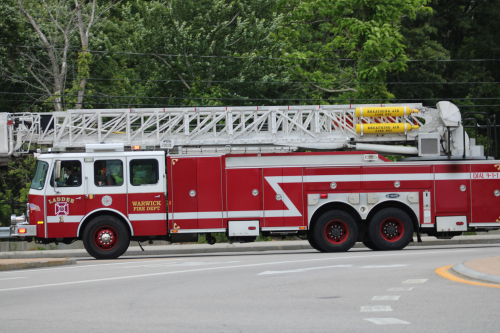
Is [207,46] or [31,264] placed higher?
[207,46]

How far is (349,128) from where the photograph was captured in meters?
17.3

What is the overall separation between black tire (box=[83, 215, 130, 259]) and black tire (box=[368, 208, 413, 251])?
6.05 m

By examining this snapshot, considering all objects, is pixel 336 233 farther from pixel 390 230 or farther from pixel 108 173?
pixel 108 173

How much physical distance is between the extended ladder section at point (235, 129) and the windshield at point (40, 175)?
56 cm

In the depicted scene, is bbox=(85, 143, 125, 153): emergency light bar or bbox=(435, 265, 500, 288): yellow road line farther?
bbox=(85, 143, 125, 153): emergency light bar

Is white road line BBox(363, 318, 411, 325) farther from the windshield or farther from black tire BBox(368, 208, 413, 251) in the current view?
the windshield

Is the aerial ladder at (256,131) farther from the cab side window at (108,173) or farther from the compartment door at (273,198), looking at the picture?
the compartment door at (273,198)

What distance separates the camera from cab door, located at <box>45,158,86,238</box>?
1614cm

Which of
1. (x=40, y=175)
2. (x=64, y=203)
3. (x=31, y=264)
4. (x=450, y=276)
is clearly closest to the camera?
(x=450, y=276)

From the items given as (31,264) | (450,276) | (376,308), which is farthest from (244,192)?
(376,308)

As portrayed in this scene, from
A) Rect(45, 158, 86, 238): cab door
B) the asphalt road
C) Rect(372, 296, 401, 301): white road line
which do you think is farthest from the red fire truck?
Rect(372, 296, 401, 301): white road line

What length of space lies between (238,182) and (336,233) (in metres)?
2.73

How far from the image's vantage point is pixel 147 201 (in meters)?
16.3

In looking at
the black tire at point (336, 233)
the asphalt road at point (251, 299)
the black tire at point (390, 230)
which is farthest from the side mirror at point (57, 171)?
the black tire at point (390, 230)
